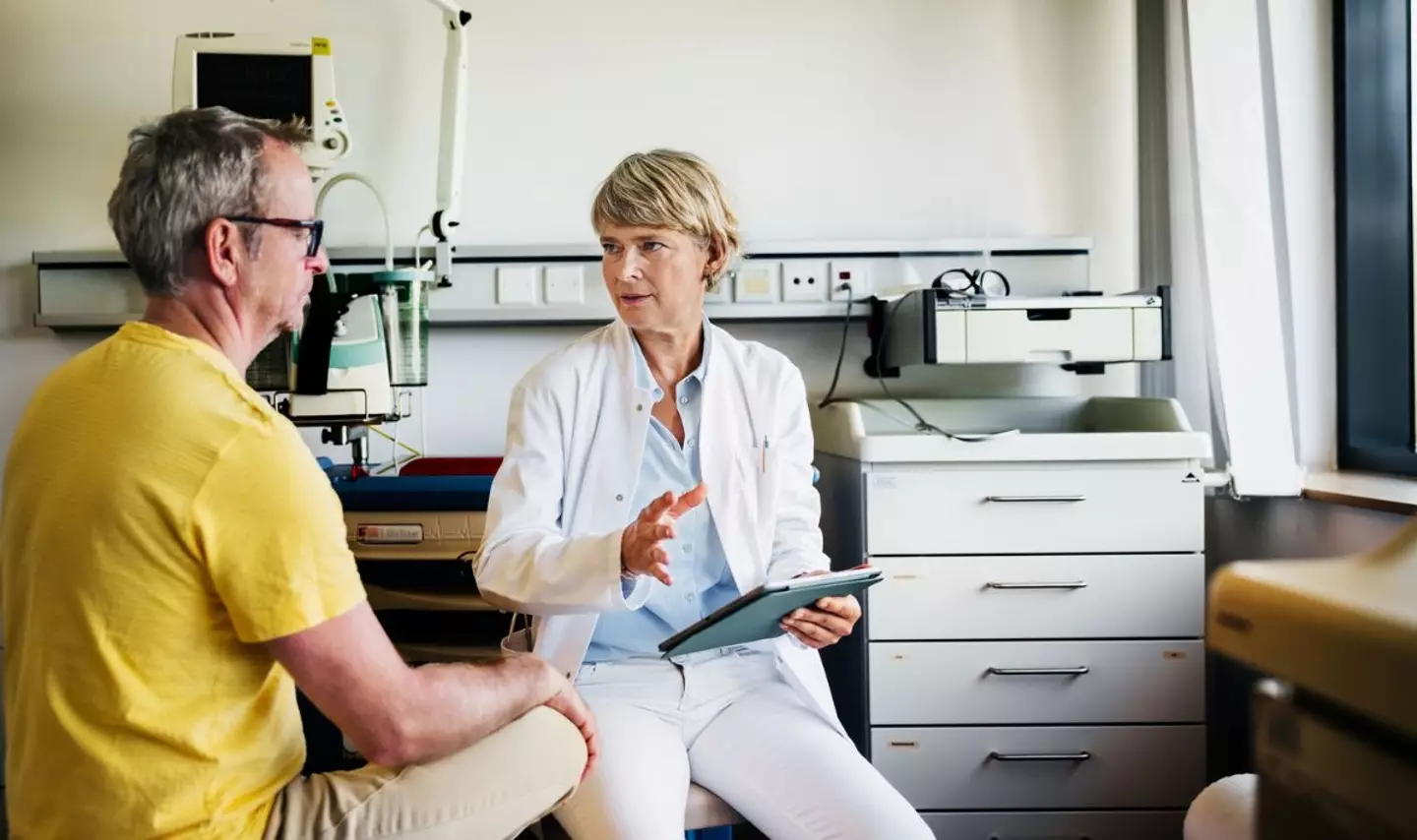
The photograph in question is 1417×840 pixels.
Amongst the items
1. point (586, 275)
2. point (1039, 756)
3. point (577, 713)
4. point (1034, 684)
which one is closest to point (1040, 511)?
point (1034, 684)

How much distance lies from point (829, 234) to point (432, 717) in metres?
1.79

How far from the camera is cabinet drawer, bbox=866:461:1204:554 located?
6.00 feet

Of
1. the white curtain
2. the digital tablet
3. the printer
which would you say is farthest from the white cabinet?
the printer

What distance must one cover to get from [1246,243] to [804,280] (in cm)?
92

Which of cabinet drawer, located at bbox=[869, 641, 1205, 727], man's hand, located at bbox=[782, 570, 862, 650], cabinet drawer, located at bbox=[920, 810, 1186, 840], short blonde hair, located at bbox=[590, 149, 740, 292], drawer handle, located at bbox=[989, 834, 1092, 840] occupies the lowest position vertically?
drawer handle, located at bbox=[989, 834, 1092, 840]

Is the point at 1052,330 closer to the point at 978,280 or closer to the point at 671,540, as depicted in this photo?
the point at 978,280

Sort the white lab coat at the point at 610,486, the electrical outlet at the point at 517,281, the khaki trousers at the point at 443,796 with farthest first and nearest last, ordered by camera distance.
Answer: the electrical outlet at the point at 517,281 → the white lab coat at the point at 610,486 → the khaki trousers at the point at 443,796

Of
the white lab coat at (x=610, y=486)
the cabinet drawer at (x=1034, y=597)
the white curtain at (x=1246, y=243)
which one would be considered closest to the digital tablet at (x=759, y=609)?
the white lab coat at (x=610, y=486)

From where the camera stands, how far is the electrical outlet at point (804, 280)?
7.85 feet

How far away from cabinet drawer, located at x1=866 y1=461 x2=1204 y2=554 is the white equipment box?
0.27m

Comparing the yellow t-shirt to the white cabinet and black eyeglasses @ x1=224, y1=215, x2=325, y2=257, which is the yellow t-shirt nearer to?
black eyeglasses @ x1=224, y1=215, x2=325, y2=257

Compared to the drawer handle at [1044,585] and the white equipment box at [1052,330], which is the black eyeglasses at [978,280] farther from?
the drawer handle at [1044,585]

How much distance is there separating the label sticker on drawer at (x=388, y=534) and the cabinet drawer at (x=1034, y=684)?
2.87ft

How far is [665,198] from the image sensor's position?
1527 mm
